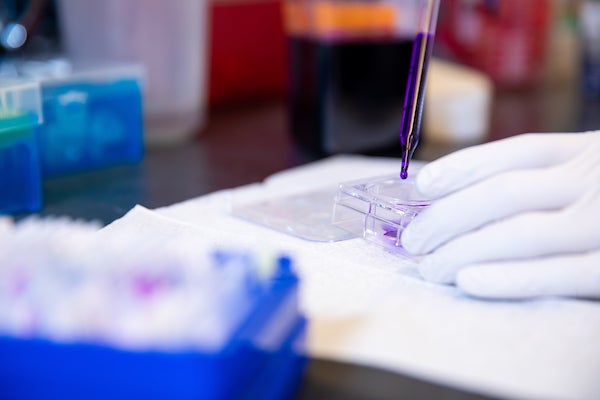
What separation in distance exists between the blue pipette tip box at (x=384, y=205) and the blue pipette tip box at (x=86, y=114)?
0.42 m

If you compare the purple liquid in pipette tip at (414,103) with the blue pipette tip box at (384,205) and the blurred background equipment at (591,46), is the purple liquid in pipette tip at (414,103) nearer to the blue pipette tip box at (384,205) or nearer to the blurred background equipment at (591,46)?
the blue pipette tip box at (384,205)

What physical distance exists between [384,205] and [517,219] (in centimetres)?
14

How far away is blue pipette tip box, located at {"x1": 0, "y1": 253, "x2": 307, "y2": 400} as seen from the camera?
40cm

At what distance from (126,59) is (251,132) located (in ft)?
0.95

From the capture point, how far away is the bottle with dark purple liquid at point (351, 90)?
1127 millimetres

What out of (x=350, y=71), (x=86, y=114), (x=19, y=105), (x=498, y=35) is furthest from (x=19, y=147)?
(x=498, y=35)

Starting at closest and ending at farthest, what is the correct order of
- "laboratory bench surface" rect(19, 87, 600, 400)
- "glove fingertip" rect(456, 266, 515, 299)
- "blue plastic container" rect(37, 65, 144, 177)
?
1. "laboratory bench surface" rect(19, 87, 600, 400)
2. "glove fingertip" rect(456, 266, 515, 299)
3. "blue plastic container" rect(37, 65, 144, 177)

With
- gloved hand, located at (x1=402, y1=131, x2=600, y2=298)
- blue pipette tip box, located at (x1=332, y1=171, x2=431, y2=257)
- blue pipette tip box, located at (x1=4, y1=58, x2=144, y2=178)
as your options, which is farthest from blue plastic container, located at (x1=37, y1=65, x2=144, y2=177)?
gloved hand, located at (x1=402, y1=131, x2=600, y2=298)

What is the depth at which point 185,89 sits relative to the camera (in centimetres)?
126

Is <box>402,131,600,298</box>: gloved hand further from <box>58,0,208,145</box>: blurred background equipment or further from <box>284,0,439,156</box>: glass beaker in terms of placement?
<box>58,0,208,145</box>: blurred background equipment

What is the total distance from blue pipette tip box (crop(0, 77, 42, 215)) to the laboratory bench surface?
3 centimetres

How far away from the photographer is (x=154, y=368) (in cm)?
40

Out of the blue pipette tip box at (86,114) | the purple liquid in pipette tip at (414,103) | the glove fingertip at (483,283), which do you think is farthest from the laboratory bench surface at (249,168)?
the purple liquid in pipette tip at (414,103)

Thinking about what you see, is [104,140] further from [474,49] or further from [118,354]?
[474,49]
